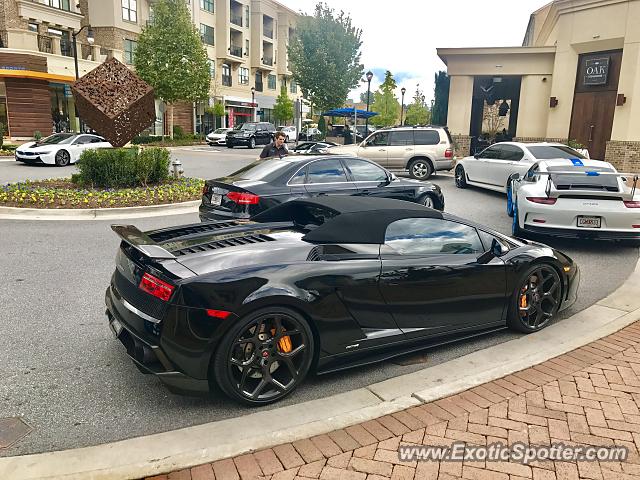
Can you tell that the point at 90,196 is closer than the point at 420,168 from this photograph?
Yes

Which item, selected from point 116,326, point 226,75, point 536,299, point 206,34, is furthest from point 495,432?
point 226,75

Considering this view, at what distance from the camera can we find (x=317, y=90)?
130ft

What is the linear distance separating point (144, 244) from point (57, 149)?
65.6 ft

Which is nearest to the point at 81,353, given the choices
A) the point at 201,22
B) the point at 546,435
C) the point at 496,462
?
the point at 496,462

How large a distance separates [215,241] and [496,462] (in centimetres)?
249

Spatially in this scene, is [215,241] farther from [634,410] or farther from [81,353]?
[634,410]

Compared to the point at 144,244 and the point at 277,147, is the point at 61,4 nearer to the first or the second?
the point at 277,147

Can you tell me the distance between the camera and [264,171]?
27.9 feet

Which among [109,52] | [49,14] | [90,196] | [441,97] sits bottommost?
[90,196]

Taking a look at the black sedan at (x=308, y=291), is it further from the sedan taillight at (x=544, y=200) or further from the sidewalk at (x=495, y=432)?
the sedan taillight at (x=544, y=200)

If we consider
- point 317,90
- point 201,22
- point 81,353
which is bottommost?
point 81,353

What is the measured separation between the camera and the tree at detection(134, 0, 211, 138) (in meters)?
37.2

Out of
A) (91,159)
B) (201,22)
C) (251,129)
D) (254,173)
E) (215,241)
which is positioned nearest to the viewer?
(215,241)

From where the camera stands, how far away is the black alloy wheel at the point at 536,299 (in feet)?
16.0
